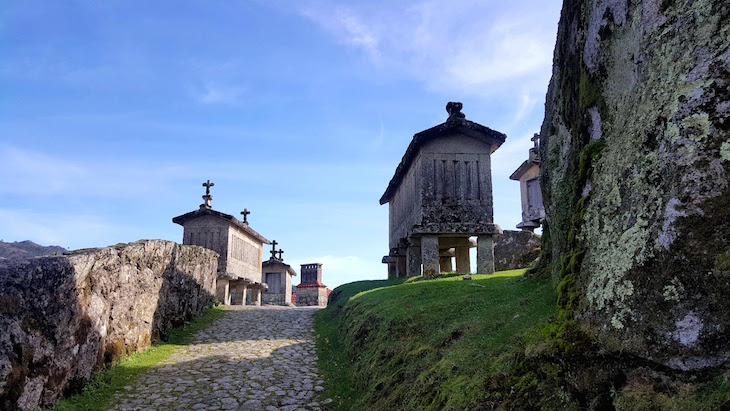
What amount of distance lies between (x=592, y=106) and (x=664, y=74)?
3.41 ft

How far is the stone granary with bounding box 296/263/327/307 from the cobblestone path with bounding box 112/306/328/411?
27833 mm

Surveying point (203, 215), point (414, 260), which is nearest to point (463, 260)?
point (414, 260)

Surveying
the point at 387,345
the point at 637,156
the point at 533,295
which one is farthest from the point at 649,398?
the point at 387,345

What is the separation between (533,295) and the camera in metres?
6.25

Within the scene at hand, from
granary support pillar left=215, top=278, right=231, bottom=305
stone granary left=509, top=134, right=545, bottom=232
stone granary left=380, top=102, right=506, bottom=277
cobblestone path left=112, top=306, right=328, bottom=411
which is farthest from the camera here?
stone granary left=509, top=134, right=545, bottom=232

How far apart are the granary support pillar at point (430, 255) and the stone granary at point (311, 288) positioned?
2903 cm

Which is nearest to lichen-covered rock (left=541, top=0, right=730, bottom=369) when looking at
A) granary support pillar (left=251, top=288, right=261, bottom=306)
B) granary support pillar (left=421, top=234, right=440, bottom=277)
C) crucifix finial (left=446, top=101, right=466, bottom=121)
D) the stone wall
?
granary support pillar (left=421, top=234, right=440, bottom=277)

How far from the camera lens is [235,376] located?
9094 millimetres

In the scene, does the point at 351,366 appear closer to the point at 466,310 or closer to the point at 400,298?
the point at 400,298

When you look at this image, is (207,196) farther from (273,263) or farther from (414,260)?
(273,263)

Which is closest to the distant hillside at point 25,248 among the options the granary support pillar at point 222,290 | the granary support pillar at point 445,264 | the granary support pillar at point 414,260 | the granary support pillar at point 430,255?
the granary support pillar at point 222,290

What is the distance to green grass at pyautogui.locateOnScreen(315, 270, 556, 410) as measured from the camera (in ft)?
14.2

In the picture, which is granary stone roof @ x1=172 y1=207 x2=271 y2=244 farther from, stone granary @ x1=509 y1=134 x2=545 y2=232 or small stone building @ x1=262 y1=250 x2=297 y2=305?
small stone building @ x1=262 y1=250 x2=297 y2=305

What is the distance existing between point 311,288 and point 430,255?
96.2 feet
